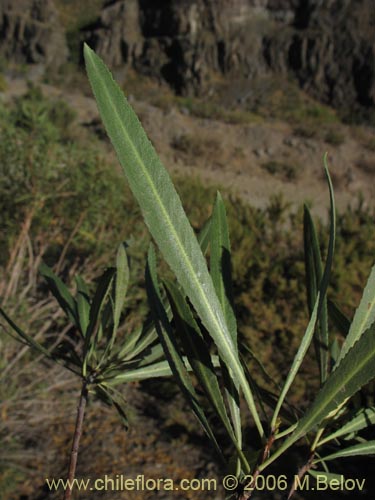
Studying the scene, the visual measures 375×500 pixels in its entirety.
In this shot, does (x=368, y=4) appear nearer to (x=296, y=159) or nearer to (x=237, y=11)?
(x=237, y=11)

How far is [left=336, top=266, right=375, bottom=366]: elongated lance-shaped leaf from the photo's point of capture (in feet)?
1.71

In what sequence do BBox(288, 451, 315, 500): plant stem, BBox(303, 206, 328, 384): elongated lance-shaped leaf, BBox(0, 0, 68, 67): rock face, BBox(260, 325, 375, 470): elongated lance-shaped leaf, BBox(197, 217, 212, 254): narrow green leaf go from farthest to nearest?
BBox(0, 0, 68, 67): rock face < BBox(197, 217, 212, 254): narrow green leaf < BBox(303, 206, 328, 384): elongated lance-shaped leaf < BBox(288, 451, 315, 500): plant stem < BBox(260, 325, 375, 470): elongated lance-shaped leaf

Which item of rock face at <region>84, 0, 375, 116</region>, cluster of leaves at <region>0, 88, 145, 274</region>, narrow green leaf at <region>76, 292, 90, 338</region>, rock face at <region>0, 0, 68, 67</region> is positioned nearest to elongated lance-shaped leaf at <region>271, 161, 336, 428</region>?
narrow green leaf at <region>76, 292, 90, 338</region>

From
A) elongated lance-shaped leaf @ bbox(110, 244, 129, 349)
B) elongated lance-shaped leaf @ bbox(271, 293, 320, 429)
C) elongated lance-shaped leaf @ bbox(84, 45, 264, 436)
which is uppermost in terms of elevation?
elongated lance-shaped leaf @ bbox(84, 45, 264, 436)

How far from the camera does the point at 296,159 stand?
464 inches

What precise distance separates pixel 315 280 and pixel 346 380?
0.21 metres

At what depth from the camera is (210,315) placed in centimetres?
47

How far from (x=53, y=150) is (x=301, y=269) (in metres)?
2.01

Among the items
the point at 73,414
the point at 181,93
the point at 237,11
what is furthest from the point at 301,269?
the point at 237,11

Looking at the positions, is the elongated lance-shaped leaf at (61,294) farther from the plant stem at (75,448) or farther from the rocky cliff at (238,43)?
the rocky cliff at (238,43)

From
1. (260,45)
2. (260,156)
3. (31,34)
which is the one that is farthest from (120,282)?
(31,34)

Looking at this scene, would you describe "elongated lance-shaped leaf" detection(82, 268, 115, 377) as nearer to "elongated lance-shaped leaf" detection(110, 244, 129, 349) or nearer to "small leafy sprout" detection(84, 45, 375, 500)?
"elongated lance-shaped leaf" detection(110, 244, 129, 349)

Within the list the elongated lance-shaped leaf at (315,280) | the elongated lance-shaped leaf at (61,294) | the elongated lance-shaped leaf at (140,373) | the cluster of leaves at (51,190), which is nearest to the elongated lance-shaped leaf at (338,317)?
the elongated lance-shaped leaf at (315,280)

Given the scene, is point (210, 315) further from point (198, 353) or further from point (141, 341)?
point (141, 341)
